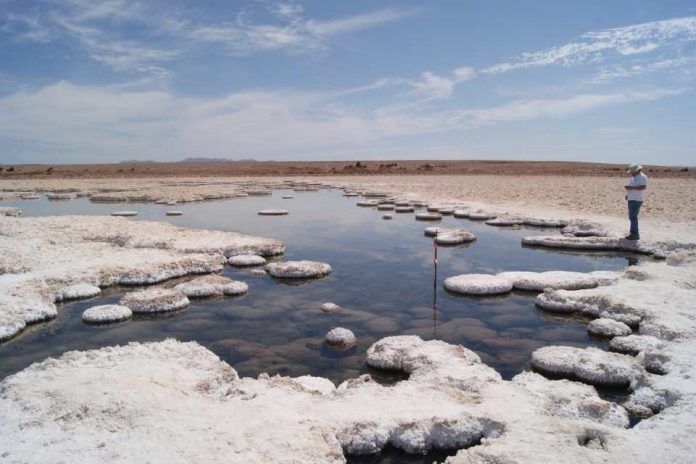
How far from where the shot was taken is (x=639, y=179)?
39.1ft

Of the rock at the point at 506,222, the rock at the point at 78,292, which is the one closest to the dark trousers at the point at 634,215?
the rock at the point at 506,222

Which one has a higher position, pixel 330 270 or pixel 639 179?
pixel 639 179

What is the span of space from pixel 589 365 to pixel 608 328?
1.58 meters

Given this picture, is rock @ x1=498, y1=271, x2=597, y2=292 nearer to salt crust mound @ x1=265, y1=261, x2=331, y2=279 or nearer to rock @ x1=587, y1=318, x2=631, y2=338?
rock @ x1=587, y1=318, x2=631, y2=338

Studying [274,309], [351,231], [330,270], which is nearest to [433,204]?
[351,231]

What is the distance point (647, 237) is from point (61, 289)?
491 inches

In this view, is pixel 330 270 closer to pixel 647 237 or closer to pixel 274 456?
pixel 274 456

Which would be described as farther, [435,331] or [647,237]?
[647,237]

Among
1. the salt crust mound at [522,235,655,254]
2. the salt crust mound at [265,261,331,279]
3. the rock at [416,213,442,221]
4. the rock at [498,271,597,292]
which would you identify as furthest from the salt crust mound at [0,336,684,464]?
the rock at [416,213,442,221]

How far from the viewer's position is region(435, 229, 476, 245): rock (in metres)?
12.7

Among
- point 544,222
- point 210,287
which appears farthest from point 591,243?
point 210,287

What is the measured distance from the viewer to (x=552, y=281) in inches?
339

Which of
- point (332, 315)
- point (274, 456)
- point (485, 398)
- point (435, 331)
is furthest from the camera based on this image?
point (332, 315)

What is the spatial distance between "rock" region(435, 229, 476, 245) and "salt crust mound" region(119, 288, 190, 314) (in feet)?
22.2
